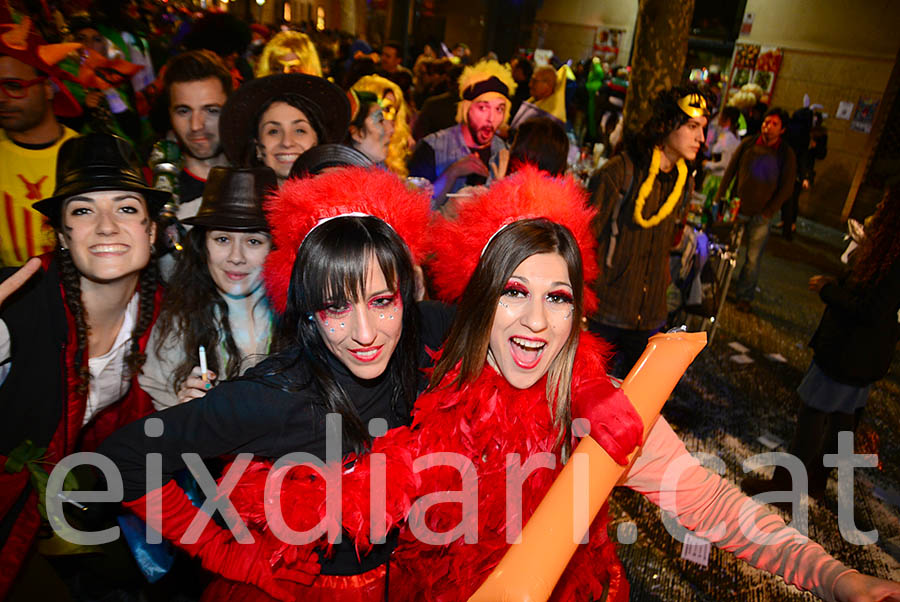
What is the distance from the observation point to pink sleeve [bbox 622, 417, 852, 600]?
4.02 feet

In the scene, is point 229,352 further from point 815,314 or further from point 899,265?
point 815,314

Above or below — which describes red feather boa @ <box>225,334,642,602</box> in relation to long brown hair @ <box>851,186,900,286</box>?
below

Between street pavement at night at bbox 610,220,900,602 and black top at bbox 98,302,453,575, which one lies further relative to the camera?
street pavement at night at bbox 610,220,900,602

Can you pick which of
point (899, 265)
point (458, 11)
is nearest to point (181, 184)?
point (899, 265)

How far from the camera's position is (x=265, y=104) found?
268cm

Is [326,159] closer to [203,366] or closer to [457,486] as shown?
[203,366]

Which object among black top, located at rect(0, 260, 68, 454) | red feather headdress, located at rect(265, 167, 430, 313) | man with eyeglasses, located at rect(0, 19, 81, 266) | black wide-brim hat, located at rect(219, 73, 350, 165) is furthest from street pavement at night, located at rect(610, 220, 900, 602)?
man with eyeglasses, located at rect(0, 19, 81, 266)

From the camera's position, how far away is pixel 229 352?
1.94m

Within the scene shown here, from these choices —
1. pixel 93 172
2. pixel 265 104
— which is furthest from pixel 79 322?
pixel 265 104

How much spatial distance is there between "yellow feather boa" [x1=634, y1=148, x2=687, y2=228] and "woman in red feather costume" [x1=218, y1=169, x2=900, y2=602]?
1538mm

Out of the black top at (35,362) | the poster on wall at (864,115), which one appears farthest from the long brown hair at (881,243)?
the poster on wall at (864,115)

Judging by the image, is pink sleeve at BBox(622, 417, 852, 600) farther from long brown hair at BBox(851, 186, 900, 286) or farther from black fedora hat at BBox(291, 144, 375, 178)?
long brown hair at BBox(851, 186, 900, 286)

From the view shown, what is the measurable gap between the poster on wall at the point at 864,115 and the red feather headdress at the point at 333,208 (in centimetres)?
971

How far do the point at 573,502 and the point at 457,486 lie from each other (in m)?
0.45
